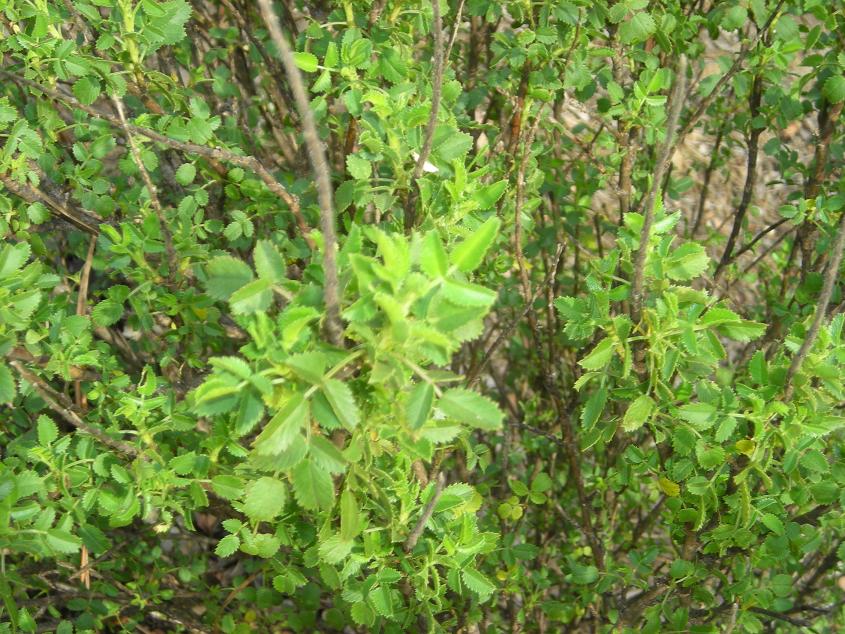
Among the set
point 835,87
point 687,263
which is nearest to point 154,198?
point 687,263

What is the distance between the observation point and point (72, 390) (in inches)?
96.0

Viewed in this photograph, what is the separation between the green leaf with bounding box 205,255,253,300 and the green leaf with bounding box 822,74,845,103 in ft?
4.78

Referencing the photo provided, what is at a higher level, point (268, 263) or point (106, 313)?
point (268, 263)

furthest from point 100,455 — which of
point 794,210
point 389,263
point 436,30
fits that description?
point 794,210

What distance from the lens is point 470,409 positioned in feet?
3.19

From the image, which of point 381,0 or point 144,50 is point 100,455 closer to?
point 144,50

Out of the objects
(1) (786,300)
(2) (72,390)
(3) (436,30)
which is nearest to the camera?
(3) (436,30)

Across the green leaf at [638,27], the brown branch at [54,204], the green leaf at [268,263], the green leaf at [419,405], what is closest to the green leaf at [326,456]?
the green leaf at [419,405]

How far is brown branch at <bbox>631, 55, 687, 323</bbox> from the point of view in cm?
103

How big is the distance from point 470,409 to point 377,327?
0.51ft

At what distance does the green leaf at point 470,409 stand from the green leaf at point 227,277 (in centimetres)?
32

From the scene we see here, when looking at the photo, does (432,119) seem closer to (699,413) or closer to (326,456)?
(326,456)

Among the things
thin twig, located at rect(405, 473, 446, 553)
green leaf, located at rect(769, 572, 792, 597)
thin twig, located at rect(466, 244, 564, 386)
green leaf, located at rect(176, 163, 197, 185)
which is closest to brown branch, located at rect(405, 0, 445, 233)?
thin twig, located at rect(466, 244, 564, 386)

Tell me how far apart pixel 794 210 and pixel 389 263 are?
138 cm
